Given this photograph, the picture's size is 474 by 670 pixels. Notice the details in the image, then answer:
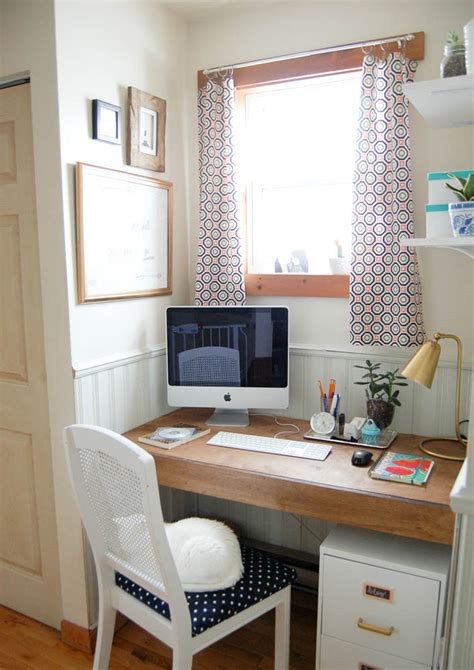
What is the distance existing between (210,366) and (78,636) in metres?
1.15

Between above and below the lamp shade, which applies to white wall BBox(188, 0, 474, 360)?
above

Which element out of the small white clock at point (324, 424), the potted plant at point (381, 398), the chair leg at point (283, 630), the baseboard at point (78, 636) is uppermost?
the potted plant at point (381, 398)

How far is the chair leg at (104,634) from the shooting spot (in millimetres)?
1727

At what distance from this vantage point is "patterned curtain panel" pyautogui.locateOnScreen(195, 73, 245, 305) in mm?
2348

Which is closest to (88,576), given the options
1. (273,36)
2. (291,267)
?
(291,267)

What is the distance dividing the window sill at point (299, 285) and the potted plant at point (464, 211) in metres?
0.79

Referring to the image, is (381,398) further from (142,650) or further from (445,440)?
(142,650)

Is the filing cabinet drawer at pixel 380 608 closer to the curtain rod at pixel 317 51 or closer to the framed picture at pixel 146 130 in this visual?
the framed picture at pixel 146 130

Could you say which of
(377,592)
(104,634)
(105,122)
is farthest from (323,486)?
(105,122)

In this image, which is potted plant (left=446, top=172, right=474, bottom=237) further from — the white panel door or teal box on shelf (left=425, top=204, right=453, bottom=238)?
the white panel door

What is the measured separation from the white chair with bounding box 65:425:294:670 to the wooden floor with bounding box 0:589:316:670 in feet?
0.92

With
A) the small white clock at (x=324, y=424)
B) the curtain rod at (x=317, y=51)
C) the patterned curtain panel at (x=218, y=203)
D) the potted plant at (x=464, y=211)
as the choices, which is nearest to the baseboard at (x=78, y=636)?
the small white clock at (x=324, y=424)

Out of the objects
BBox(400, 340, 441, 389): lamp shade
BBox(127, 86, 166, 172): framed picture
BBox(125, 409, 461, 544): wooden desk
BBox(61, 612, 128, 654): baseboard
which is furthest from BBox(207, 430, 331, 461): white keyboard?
BBox(127, 86, 166, 172): framed picture

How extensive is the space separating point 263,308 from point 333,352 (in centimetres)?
36
